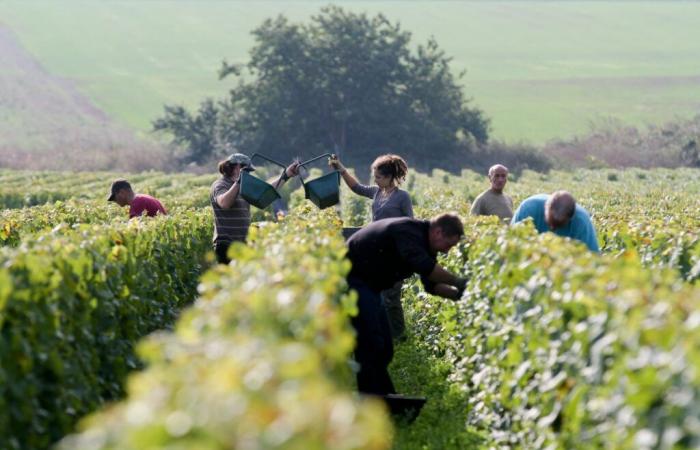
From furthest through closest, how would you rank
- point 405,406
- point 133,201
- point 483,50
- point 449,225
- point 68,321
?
point 483,50
point 133,201
point 405,406
point 449,225
point 68,321

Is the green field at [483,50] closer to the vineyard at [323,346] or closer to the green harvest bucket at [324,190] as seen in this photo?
the green harvest bucket at [324,190]

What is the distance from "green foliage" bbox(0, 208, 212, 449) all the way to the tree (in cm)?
5569

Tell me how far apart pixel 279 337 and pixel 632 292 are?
6.08 feet

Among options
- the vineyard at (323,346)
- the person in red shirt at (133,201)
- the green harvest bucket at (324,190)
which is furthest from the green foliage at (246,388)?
the person in red shirt at (133,201)

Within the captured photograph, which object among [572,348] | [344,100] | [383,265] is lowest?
[344,100]

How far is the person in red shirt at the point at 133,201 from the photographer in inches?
593

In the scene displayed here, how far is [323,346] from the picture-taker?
5305 mm

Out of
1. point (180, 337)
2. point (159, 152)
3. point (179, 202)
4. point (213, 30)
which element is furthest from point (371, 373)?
point (213, 30)

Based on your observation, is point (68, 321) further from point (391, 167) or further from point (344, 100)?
point (344, 100)

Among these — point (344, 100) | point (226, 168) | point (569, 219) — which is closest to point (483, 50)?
point (344, 100)

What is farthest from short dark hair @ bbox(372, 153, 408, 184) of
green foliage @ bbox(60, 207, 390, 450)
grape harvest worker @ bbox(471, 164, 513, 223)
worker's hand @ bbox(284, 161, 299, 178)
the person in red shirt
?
green foliage @ bbox(60, 207, 390, 450)

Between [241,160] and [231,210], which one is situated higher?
[241,160]

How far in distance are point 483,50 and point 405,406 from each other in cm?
10726

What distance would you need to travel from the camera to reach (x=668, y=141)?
75.4 metres
